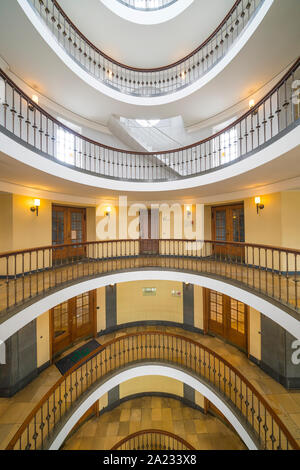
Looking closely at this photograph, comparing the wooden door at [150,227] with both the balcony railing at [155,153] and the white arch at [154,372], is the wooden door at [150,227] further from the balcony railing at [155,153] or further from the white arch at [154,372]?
the white arch at [154,372]

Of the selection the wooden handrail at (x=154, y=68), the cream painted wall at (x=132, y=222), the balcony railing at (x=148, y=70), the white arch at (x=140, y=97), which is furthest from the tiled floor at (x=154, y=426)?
the wooden handrail at (x=154, y=68)

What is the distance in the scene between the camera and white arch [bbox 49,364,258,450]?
4316mm

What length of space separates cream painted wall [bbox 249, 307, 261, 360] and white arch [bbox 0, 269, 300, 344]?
2.10 meters

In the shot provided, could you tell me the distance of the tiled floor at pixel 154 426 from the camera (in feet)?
20.0

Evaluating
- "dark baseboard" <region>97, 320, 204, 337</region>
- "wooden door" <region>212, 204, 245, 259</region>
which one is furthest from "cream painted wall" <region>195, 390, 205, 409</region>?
"wooden door" <region>212, 204, 245, 259</region>

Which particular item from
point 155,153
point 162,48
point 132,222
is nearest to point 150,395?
point 132,222

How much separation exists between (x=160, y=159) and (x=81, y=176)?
371cm

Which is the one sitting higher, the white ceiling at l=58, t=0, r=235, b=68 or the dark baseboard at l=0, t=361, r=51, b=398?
the white ceiling at l=58, t=0, r=235, b=68

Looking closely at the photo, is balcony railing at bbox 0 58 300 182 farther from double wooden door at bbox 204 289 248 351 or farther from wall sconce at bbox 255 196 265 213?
double wooden door at bbox 204 289 248 351

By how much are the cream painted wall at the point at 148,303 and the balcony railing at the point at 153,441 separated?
380 centimetres

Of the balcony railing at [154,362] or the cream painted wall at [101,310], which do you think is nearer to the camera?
the balcony railing at [154,362]

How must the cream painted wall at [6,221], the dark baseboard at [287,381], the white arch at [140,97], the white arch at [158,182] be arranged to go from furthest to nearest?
the cream painted wall at [6,221] → the dark baseboard at [287,381] → the white arch at [140,97] → the white arch at [158,182]
